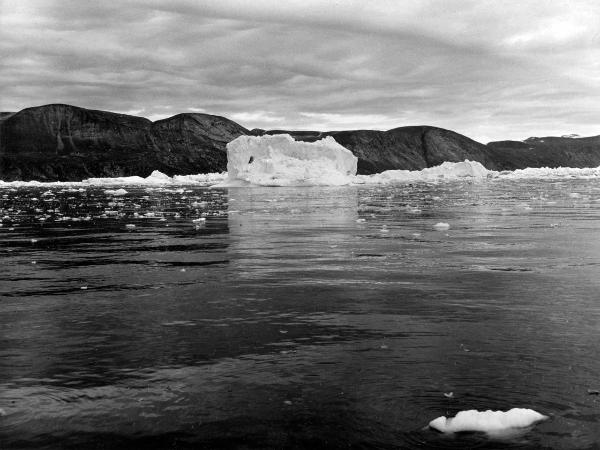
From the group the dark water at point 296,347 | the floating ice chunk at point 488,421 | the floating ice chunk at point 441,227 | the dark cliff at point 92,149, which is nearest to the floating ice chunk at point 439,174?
the floating ice chunk at point 441,227

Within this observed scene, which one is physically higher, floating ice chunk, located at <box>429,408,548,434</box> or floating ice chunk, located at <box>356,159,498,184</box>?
floating ice chunk, located at <box>356,159,498,184</box>

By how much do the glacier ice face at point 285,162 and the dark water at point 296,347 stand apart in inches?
2036

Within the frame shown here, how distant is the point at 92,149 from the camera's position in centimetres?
18800

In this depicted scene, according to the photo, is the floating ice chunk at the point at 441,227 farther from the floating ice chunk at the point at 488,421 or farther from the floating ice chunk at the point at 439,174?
the floating ice chunk at the point at 439,174

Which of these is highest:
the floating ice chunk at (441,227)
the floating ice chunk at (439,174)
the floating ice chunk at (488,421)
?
the floating ice chunk at (439,174)

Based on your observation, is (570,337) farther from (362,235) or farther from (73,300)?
(362,235)

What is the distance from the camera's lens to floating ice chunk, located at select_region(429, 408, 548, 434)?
418cm

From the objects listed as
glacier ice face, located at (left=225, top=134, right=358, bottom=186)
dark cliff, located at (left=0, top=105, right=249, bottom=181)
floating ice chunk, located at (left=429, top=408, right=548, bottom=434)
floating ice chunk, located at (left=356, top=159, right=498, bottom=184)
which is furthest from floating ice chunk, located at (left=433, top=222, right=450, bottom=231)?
dark cliff, located at (left=0, top=105, right=249, bottom=181)

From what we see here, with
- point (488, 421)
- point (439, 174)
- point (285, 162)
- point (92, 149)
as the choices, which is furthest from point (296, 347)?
point (92, 149)

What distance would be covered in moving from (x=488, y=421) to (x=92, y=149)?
19700 cm

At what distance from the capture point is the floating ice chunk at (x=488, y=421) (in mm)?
4180

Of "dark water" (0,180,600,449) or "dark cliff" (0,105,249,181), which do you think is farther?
"dark cliff" (0,105,249,181)

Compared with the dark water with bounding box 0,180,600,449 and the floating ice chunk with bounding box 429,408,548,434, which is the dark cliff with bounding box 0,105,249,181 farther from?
the floating ice chunk with bounding box 429,408,548,434

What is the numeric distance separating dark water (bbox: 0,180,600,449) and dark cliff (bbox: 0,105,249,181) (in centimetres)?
14688
